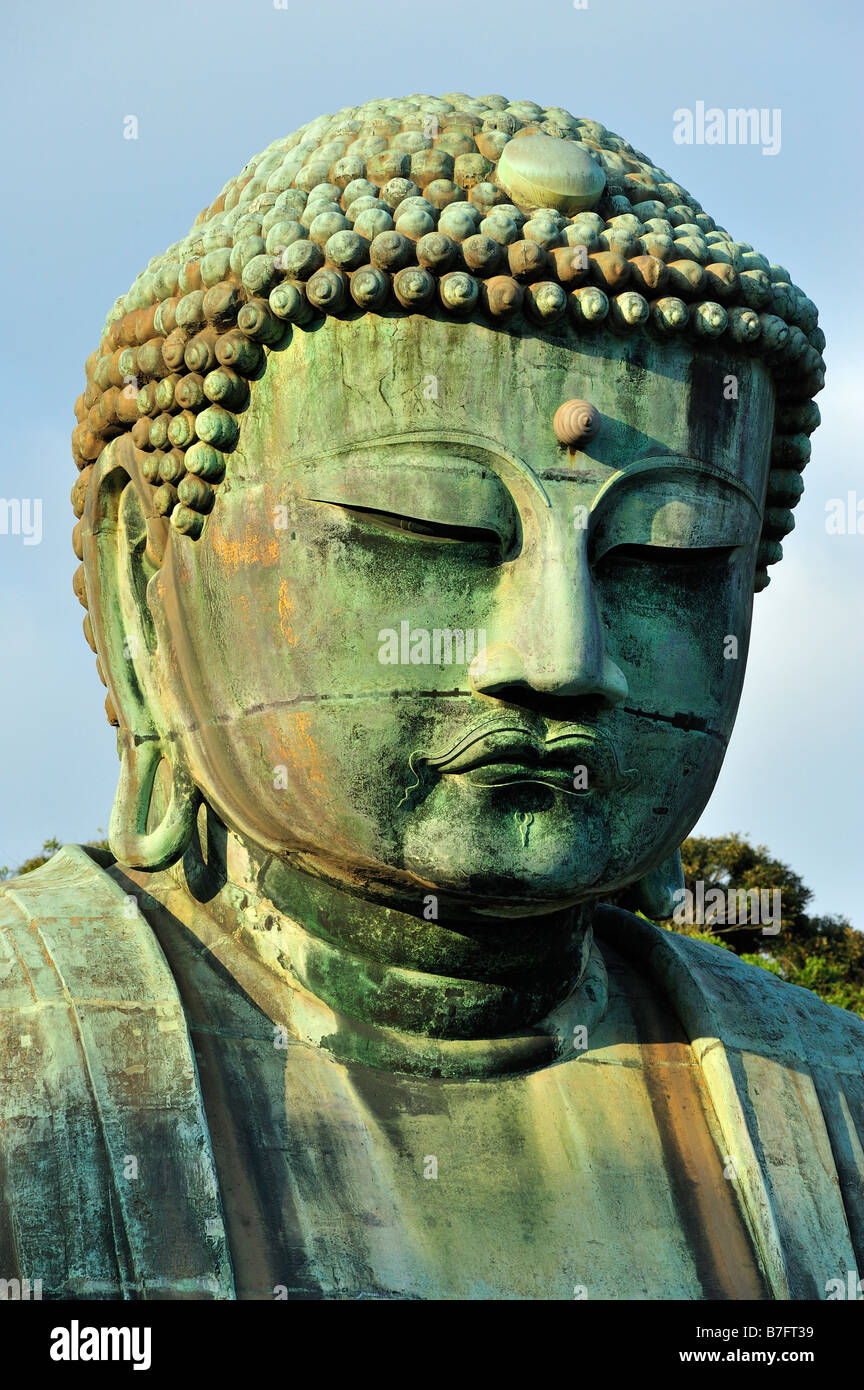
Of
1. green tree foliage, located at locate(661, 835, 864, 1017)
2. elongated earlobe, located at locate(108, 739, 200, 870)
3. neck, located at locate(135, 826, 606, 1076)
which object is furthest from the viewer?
green tree foliage, located at locate(661, 835, 864, 1017)

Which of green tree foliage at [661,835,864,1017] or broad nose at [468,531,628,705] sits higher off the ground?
green tree foliage at [661,835,864,1017]

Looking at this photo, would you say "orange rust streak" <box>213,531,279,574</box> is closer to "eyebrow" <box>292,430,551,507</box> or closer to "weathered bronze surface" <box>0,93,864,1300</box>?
"weathered bronze surface" <box>0,93,864,1300</box>

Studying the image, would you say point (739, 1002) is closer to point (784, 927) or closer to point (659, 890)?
point (659, 890)

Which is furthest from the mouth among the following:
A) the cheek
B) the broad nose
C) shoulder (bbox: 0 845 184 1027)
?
shoulder (bbox: 0 845 184 1027)

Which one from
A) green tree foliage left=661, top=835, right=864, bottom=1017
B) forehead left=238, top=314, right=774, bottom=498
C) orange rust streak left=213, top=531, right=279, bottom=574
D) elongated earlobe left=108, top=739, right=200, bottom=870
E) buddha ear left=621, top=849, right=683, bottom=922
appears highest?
green tree foliage left=661, top=835, right=864, bottom=1017

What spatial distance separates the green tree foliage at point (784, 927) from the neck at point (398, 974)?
563 inches

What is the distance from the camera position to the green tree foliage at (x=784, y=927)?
72.6 ft

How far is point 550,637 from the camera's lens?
611cm

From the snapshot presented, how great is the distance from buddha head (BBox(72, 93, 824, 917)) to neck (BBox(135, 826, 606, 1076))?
178 millimetres

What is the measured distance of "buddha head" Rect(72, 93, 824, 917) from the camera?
6207mm

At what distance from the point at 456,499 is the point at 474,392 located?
35cm

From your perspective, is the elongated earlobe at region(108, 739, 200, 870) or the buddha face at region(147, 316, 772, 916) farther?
the elongated earlobe at region(108, 739, 200, 870)

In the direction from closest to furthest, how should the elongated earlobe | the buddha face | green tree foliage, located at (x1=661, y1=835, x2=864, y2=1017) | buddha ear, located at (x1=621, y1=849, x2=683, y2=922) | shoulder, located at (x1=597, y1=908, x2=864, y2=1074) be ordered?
the buddha face < the elongated earlobe < shoulder, located at (x1=597, y1=908, x2=864, y2=1074) < buddha ear, located at (x1=621, y1=849, x2=683, y2=922) < green tree foliage, located at (x1=661, y1=835, x2=864, y2=1017)
